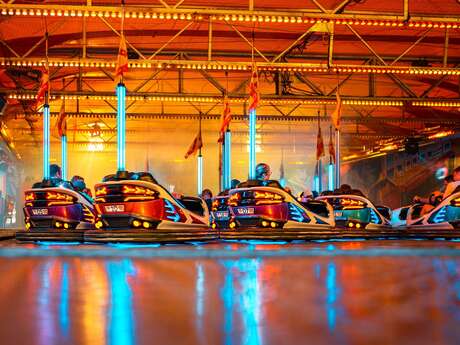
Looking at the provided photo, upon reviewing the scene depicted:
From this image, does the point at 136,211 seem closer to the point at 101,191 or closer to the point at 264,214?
the point at 101,191

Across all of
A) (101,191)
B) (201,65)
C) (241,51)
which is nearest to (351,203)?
(201,65)

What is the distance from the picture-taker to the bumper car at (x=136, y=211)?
7518 mm

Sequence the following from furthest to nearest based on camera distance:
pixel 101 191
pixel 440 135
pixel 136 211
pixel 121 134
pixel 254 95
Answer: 1. pixel 440 135
2. pixel 254 95
3. pixel 121 134
4. pixel 101 191
5. pixel 136 211

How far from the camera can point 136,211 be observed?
7609 millimetres

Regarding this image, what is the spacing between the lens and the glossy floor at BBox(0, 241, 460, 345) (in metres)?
2.38

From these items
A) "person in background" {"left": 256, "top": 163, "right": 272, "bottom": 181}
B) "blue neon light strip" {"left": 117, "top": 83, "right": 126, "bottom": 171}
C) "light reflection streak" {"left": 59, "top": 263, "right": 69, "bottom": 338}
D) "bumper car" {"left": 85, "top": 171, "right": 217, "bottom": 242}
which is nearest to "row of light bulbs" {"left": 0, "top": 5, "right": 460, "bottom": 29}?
"blue neon light strip" {"left": 117, "top": 83, "right": 126, "bottom": 171}

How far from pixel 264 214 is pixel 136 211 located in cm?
190

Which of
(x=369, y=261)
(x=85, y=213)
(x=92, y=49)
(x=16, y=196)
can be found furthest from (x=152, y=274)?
(x=16, y=196)

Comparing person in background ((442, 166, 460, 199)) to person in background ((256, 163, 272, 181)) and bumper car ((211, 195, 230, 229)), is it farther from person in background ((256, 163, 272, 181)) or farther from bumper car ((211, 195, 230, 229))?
bumper car ((211, 195, 230, 229))

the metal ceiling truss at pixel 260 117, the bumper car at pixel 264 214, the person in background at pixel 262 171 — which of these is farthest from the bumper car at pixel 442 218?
the metal ceiling truss at pixel 260 117

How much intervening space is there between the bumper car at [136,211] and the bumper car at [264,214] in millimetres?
1034

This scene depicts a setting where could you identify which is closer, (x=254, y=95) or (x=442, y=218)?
(x=442, y=218)

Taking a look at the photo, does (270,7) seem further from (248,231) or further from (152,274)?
(152,274)

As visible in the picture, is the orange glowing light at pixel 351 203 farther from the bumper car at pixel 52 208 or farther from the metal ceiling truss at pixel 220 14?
the bumper car at pixel 52 208
